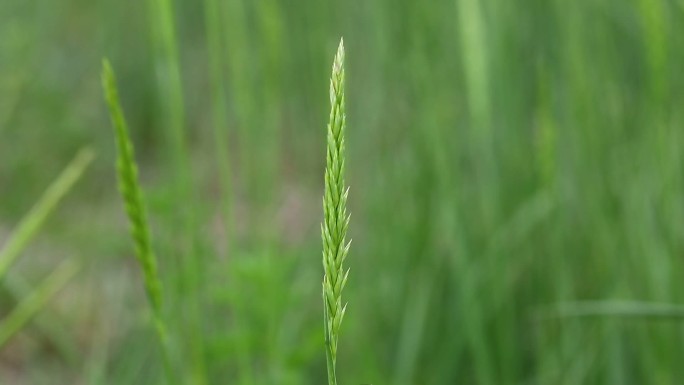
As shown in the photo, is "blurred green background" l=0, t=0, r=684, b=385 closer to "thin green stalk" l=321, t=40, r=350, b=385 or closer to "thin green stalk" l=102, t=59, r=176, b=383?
"thin green stalk" l=102, t=59, r=176, b=383

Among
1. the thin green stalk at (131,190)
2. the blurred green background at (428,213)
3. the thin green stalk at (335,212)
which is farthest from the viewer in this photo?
the blurred green background at (428,213)

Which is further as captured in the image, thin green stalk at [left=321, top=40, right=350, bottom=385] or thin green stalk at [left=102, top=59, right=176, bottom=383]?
thin green stalk at [left=102, top=59, right=176, bottom=383]

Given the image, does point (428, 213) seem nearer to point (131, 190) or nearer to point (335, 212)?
point (131, 190)

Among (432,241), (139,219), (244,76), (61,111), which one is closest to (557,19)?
(432,241)

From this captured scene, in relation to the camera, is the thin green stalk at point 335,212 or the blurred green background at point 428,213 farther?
the blurred green background at point 428,213

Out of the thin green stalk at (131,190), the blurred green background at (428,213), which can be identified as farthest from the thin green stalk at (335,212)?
the blurred green background at (428,213)

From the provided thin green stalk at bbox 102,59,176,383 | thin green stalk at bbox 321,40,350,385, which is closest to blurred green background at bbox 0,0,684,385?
thin green stalk at bbox 102,59,176,383

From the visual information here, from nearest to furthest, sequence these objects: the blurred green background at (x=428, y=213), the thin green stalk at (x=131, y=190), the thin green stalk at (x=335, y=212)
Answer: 1. the thin green stalk at (x=335, y=212)
2. the thin green stalk at (x=131, y=190)
3. the blurred green background at (x=428, y=213)

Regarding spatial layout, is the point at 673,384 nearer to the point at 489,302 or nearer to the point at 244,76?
the point at 489,302

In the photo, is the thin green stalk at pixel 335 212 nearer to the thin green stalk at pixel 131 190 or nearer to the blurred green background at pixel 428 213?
the thin green stalk at pixel 131 190
